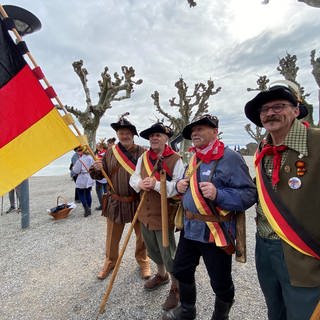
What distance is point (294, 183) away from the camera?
1592 millimetres

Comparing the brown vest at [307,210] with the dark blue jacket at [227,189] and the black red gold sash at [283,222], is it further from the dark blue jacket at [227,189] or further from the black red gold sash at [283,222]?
the dark blue jacket at [227,189]

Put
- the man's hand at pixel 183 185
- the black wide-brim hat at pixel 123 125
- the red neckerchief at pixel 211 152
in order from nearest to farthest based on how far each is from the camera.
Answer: the red neckerchief at pixel 211 152, the man's hand at pixel 183 185, the black wide-brim hat at pixel 123 125

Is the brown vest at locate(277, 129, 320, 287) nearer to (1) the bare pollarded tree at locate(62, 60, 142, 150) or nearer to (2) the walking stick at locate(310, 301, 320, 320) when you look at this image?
(2) the walking stick at locate(310, 301, 320, 320)

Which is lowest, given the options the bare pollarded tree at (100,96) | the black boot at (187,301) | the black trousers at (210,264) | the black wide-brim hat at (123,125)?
the black boot at (187,301)

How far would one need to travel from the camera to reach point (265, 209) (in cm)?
174

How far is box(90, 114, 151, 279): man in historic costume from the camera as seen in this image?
3.38 metres

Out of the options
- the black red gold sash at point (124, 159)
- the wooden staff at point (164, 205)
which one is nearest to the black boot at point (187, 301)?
the wooden staff at point (164, 205)

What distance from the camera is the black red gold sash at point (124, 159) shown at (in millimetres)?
3336

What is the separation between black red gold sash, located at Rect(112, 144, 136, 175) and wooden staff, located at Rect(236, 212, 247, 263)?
165 centimetres

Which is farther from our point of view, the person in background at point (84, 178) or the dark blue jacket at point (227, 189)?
the person in background at point (84, 178)

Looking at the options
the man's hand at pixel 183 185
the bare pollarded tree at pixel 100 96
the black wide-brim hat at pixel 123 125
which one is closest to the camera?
the man's hand at pixel 183 185

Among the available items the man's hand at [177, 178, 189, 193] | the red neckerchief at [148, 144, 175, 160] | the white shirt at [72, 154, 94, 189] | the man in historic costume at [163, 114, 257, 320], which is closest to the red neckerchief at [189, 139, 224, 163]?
the man in historic costume at [163, 114, 257, 320]

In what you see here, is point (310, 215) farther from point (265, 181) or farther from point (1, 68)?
point (1, 68)

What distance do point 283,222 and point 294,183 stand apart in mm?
284
